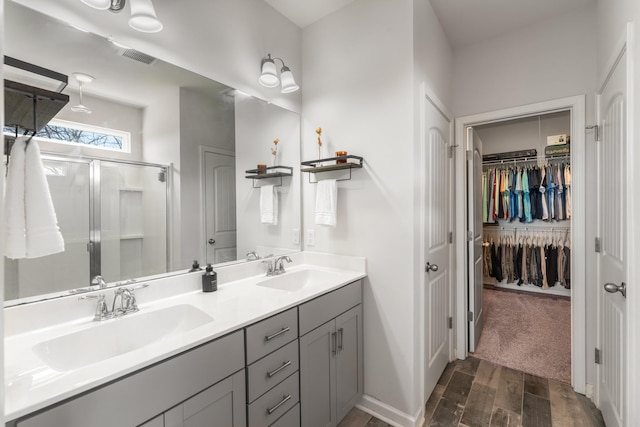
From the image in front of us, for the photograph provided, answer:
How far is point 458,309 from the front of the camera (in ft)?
8.38

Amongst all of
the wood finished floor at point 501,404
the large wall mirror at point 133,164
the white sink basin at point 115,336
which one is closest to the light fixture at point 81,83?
the large wall mirror at point 133,164

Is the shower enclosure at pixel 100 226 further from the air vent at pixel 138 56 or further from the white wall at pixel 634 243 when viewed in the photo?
the white wall at pixel 634 243

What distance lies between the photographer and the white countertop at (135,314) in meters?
0.76

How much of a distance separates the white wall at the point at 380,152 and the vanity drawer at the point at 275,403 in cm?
73

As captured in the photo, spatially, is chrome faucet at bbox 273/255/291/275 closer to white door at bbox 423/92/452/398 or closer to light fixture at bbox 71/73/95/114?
white door at bbox 423/92/452/398

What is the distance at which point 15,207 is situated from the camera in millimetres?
931

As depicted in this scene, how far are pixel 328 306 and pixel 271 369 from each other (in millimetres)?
468

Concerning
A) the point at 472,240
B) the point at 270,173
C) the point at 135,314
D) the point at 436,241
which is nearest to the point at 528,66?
the point at 472,240

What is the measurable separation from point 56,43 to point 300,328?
1.61 meters

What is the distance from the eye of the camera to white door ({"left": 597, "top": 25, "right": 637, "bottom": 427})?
138 centimetres

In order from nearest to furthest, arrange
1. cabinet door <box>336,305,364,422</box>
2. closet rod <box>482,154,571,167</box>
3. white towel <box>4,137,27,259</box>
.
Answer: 1. white towel <box>4,137,27,259</box>
2. cabinet door <box>336,305,364,422</box>
3. closet rod <box>482,154,571,167</box>

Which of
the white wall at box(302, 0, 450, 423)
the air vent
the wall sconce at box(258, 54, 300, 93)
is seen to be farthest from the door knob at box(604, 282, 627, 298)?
the air vent

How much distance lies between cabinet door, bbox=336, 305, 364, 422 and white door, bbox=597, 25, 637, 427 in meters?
1.29

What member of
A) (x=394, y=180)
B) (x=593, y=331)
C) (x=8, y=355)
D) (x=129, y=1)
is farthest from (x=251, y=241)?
(x=593, y=331)
